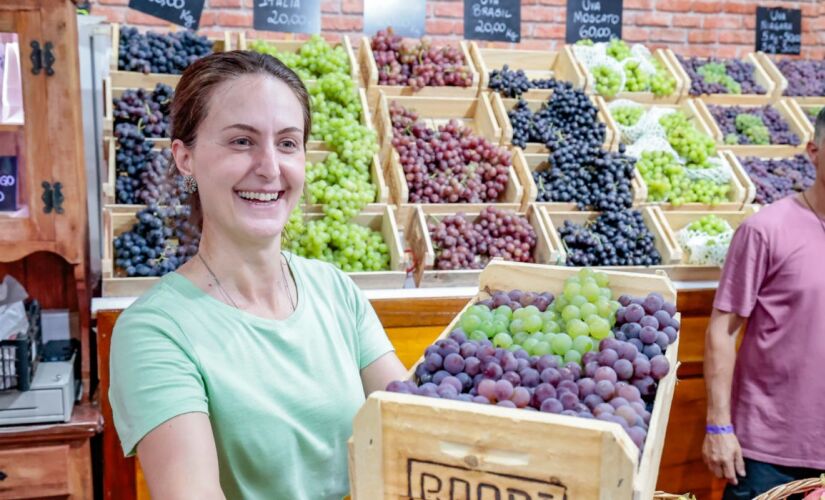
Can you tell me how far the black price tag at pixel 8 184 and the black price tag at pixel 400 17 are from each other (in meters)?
2.20

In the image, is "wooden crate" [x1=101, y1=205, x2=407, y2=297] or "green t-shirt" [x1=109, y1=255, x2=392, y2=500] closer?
"green t-shirt" [x1=109, y1=255, x2=392, y2=500]

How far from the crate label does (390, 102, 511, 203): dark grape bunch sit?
2.16 m

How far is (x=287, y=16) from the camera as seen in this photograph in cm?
366

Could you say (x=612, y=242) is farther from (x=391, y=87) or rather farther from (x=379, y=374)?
(x=379, y=374)

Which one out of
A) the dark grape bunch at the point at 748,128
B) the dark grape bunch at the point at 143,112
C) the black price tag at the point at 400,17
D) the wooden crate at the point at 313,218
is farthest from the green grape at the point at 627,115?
the dark grape bunch at the point at 143,112

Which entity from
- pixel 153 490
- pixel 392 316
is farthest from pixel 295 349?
pixel 392 316

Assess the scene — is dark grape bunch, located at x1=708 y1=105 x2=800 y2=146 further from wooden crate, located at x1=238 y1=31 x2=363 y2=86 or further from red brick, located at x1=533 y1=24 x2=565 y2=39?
wooden crate, located at x1=238 y1=31 x2=363 y2=86

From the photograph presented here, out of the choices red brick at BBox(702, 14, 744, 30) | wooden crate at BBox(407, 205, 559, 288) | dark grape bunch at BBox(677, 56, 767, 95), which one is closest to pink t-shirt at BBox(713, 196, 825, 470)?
wooden crate at BBox(407, 205, 559, 288)

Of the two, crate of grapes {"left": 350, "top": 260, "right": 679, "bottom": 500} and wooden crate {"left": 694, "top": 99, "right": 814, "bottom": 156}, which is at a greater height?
wooden crate {"left": 694, "top": 99, "right": 814, "bottom": 156}

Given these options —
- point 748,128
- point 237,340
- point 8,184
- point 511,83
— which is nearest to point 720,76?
point 748,128

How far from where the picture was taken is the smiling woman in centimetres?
115

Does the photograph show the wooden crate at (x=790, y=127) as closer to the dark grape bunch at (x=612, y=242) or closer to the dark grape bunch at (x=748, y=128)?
the dark grape bunch at (x=748, y=128)

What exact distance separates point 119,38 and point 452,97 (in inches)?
58.4

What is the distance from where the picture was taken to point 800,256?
232cm
